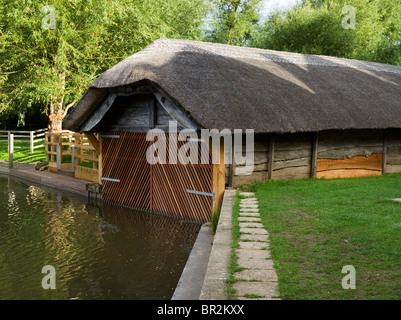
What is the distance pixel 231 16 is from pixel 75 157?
2084 cm

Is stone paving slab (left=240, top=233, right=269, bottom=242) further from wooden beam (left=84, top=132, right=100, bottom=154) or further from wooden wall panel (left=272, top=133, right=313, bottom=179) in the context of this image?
wooden beam (left=84, top=132, right=100, bottom=154)

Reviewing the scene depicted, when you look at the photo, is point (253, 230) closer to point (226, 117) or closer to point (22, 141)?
point (226, 117)

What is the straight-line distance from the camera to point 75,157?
16453mm

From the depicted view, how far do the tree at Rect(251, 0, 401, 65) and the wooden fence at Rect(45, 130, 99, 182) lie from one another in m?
15.5

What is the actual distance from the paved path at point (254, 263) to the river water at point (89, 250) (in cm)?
138

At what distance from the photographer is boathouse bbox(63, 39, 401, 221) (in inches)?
387

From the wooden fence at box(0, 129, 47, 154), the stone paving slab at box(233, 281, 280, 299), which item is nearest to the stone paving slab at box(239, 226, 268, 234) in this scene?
the stone paving slab at box(233, 281, 280, 299)

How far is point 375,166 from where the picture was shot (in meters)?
13.7

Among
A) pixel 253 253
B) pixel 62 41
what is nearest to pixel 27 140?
pixel 62 41

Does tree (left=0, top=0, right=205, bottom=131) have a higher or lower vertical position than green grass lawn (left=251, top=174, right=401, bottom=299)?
higher
